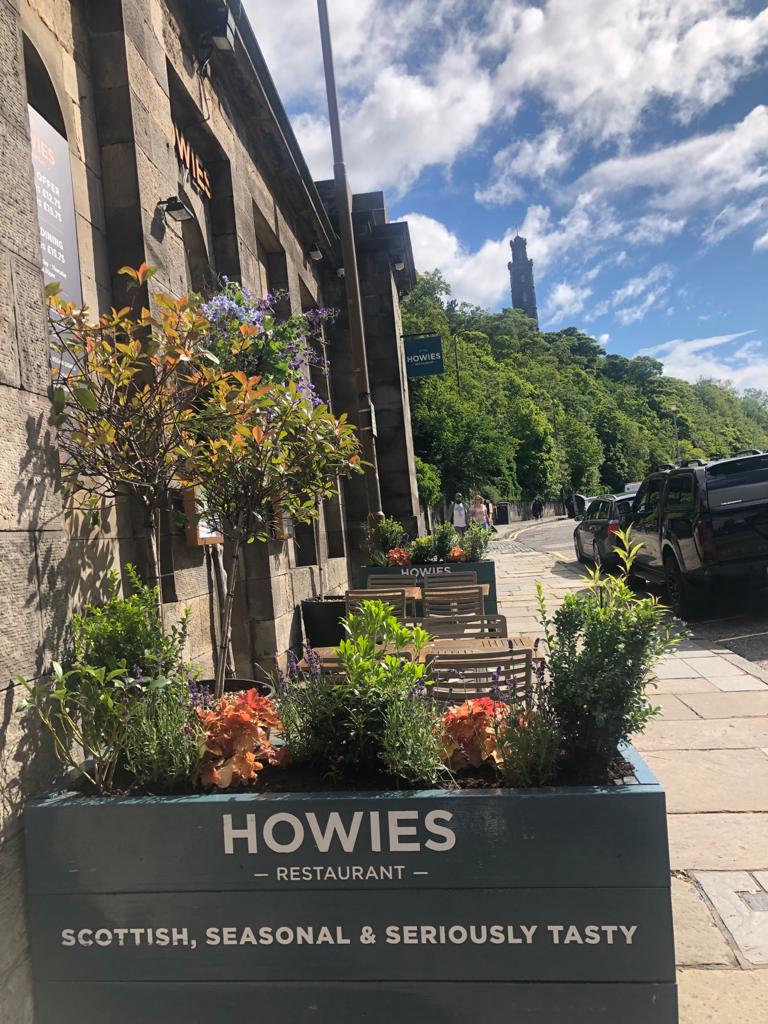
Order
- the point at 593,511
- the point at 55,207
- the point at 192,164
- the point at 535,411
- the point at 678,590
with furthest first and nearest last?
the point at 535,411 < the point at 593,511 < the point at 678,590 < the point at 192,164 < the point at 55,207

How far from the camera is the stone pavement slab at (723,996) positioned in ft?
7.81

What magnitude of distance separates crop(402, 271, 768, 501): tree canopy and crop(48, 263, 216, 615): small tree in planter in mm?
32375

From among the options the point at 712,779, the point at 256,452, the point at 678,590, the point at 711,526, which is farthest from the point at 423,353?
the point at 256,452

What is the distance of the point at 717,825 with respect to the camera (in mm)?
3725

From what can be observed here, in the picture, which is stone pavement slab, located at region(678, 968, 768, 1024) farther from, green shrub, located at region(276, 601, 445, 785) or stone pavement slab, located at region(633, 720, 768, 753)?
stone pavement slab, located at region(633, 720, 768, 753)

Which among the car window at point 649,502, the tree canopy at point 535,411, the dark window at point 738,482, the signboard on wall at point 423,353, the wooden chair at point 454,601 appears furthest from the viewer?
the tree canopy at point 535,411

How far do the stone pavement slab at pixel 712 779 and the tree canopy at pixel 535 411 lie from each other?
31208mm

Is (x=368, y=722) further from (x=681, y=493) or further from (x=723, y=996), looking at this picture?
(x=681, y=493)

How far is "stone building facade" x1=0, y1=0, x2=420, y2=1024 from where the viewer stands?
8.23 feet

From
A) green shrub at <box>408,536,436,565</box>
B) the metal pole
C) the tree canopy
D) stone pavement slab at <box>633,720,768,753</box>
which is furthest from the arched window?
the tree canopy

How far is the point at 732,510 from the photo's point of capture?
27.5 feet

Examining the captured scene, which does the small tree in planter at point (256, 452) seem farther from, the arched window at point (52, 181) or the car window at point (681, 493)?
the car window at point (681, 493)

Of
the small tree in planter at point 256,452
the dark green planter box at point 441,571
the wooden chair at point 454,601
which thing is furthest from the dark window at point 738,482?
the small tree in planter at point 256,452

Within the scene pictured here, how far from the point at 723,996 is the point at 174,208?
547 cm
